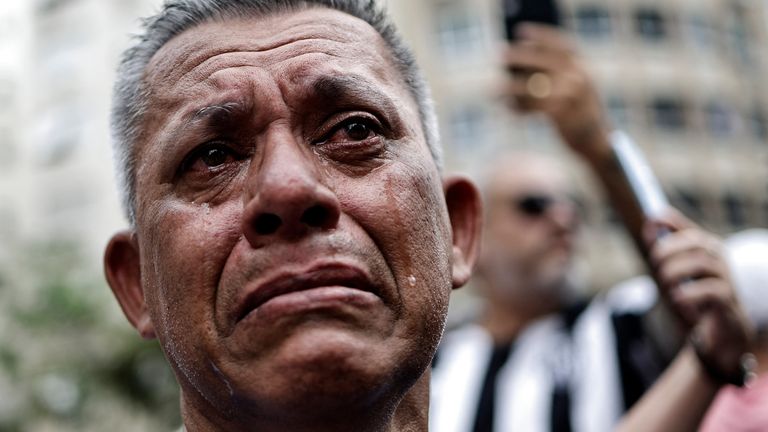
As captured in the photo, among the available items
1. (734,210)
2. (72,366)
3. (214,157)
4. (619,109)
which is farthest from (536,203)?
(734,210)

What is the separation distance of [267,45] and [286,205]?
0.51 m

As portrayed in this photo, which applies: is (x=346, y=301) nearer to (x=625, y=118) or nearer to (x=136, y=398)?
(x=136, y=398)

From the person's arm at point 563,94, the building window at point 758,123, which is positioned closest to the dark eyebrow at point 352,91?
the person's arm at point 563,94

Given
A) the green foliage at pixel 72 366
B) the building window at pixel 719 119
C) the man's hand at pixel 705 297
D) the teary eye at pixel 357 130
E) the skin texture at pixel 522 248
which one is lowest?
the building window at pixel 719 119

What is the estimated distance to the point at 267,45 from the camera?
232 centimetres

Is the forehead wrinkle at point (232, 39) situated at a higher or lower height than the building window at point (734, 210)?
higher

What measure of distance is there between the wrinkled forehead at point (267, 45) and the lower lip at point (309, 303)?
23.5 inches

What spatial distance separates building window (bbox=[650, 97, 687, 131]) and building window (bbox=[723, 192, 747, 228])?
9.93 ft

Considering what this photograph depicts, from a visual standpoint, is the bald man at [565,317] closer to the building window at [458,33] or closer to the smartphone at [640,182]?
the smartphone at [640,182]

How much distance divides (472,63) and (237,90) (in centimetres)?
3077

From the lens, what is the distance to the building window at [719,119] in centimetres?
3428

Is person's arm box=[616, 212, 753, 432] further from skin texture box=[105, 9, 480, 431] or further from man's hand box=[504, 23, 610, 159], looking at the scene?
skin texture box=[105, 9, 480, 431]

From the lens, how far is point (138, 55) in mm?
2535

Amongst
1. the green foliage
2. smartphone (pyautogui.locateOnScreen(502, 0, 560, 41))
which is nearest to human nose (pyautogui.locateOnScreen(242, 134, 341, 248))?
smartphone (pyautogui.locateOnScreen(502, 0, 560, 41))
